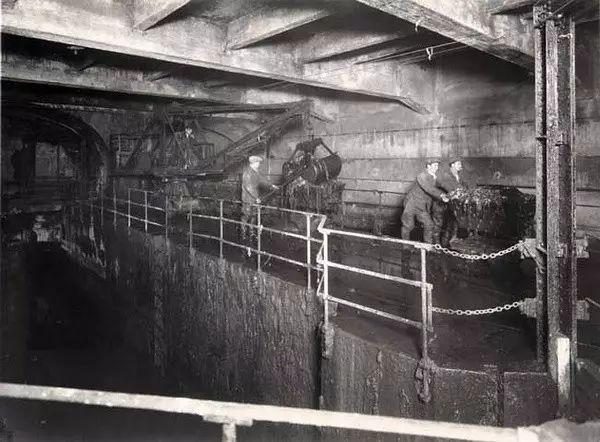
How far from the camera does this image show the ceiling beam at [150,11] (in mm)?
5605

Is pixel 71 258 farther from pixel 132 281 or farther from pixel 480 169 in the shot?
pixel 480 169

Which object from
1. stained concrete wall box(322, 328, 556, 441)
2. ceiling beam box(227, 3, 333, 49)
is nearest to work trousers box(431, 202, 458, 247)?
stained concrete wall box(322, 328, 556, 441)

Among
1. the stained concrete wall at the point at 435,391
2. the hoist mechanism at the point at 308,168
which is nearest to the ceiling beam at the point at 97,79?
the hoist mechanism at the point at 308,168

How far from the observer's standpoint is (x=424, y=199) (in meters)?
8.24

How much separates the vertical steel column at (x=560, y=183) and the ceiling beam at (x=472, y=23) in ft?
3.89

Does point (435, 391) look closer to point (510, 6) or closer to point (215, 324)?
point (510, 6)

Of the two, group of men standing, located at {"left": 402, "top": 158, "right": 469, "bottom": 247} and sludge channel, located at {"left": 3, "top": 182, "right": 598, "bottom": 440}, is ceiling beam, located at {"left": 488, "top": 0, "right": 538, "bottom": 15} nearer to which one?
group of men standing, located at {"left": 402, "top": 158, "right": 469, "bottom": 247}

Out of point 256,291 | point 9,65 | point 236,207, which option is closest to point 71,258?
point 236,207

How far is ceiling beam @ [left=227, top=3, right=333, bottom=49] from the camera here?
20.4ft

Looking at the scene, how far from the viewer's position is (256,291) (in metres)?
6.93

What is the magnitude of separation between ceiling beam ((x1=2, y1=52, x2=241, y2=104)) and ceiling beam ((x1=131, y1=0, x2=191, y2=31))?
12.2ft

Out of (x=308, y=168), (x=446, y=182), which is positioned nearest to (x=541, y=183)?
(x=446, y=182)

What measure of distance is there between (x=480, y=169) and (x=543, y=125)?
5211 mm

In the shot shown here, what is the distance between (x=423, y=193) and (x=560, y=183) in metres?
3.88
